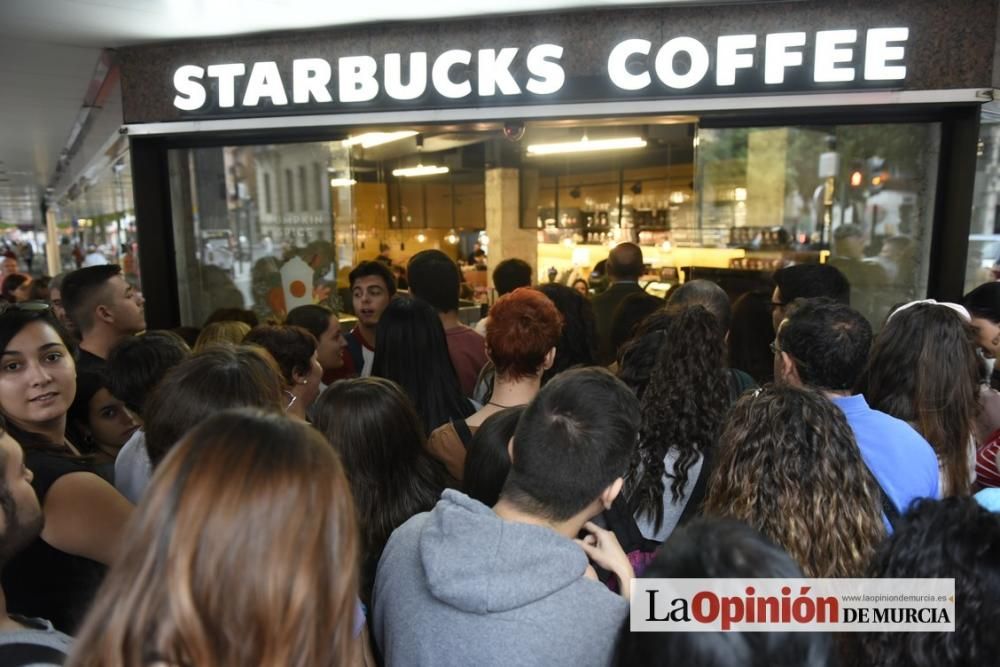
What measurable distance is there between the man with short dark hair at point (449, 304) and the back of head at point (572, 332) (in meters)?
0.46

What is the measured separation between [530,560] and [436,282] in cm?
276

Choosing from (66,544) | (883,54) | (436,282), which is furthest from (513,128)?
(66,544)

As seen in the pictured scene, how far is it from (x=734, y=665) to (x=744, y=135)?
5832 mm

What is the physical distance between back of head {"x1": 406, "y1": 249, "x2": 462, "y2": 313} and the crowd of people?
77 centimetres

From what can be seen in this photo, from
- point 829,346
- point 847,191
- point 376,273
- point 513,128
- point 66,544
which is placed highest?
point 513,128

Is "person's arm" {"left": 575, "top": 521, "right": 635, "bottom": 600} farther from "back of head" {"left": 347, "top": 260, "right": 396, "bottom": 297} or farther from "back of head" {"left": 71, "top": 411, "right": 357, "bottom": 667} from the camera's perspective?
"back of head" {"left": 347, "top": 260, "right": 396, "bottom": 297}

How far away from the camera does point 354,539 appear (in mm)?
1140

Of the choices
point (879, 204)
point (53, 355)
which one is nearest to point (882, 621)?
point (53, 355)

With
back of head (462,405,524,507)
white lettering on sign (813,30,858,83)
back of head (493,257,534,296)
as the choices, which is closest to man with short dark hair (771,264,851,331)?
white lettering on sign (813,30,858,83)

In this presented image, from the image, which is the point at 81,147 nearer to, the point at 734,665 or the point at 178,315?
the point at 178,315

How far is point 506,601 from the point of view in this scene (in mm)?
1290

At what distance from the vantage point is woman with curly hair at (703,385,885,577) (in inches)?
63.1

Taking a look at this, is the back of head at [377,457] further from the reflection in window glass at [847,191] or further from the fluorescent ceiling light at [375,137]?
the reflection in window glass at [847,191]

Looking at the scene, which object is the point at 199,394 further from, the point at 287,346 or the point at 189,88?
the point at 189,88
